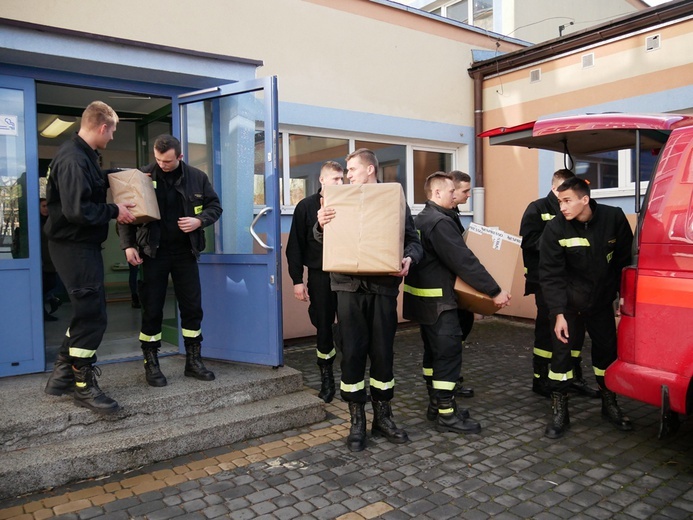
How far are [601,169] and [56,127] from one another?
25.8 ft

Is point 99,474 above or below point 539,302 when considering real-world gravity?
below

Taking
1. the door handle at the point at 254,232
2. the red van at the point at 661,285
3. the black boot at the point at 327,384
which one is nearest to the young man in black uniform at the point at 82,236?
the door handle at the point at 254,232

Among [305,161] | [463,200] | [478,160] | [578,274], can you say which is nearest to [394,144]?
[478,160]

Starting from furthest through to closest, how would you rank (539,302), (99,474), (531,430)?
(539,302), (531,430), (99,474)

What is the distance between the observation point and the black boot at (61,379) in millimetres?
3969

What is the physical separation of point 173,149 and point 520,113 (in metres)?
6.04

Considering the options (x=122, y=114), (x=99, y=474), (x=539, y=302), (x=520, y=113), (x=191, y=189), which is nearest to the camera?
(x=99, y=474)

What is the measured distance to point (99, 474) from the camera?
353 cm

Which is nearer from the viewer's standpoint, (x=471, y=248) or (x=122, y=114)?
(x=471, y=248)

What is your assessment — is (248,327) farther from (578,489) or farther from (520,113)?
(520,113)

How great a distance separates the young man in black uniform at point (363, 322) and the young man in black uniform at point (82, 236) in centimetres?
158

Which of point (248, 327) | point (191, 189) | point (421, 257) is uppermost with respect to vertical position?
point (191, 189)

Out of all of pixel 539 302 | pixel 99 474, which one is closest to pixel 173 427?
pixel 99 474

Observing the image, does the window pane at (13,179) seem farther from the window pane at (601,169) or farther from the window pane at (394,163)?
the window pane at (601,169)
